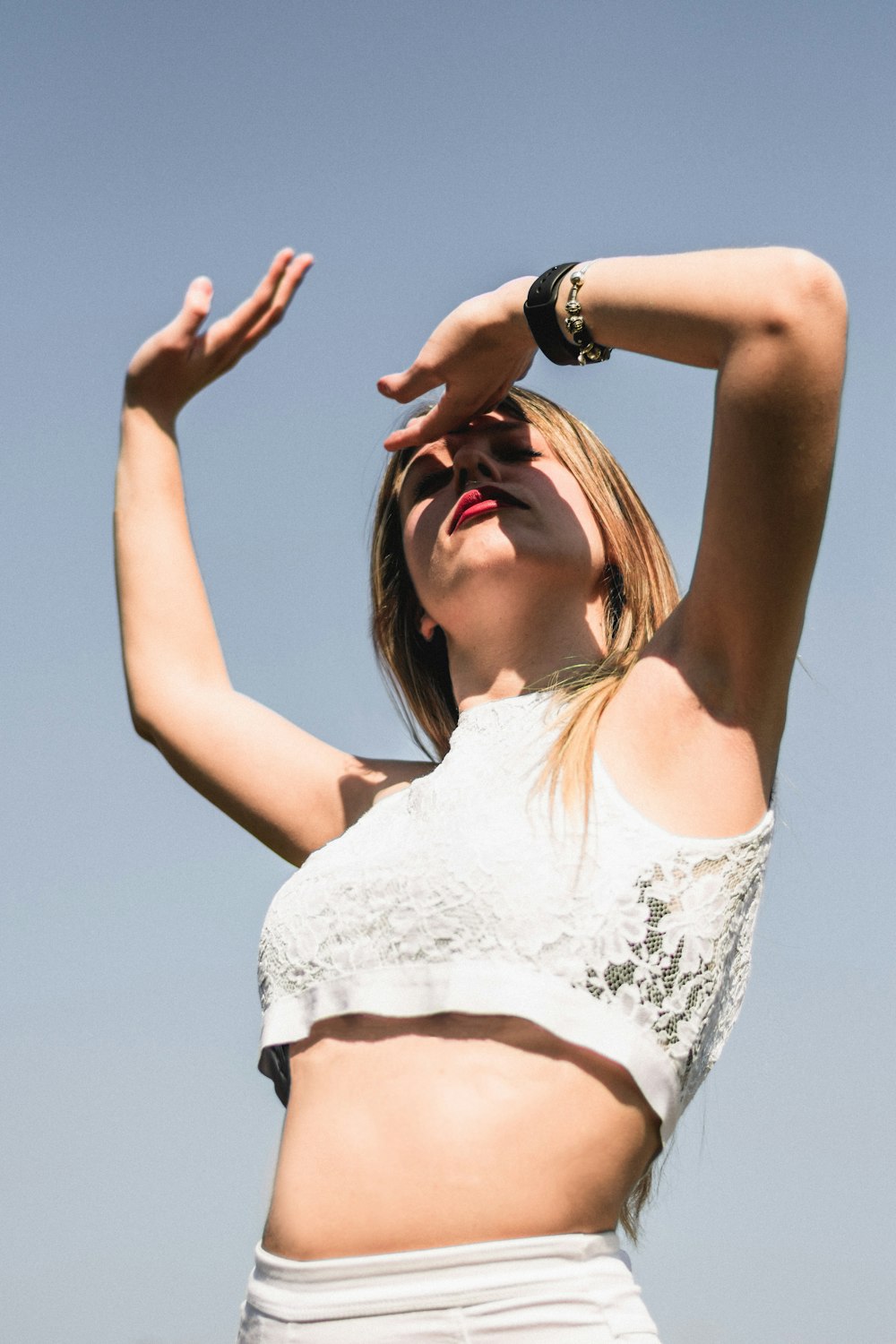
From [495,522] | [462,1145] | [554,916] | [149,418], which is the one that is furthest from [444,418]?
[462,1145]

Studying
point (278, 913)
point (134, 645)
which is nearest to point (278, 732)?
point (134, 645)

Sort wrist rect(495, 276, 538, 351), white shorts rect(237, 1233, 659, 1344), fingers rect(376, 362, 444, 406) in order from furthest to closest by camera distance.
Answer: fingers rect(376, 362, 444, 406) → wrist rect(495, 276, 538, 351) → white shorts rect(237, 1233, 659, 1344)

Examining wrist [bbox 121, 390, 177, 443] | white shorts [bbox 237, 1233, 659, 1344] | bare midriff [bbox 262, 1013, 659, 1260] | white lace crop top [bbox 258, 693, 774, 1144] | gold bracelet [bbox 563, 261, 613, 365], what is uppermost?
gold bracelet [bbox 563, 261, 613, 365]

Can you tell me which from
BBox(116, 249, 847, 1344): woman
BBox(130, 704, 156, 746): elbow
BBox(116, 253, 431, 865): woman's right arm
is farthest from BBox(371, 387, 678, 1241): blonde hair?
BBox(130, 704, 156, 746): elbow

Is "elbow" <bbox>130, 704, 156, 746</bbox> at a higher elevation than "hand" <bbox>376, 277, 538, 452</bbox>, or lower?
lower

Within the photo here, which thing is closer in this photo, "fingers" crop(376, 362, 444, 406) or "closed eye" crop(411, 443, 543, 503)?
"fingers" crop(376, 362, 444, 406)

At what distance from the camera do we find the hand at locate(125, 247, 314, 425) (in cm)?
313

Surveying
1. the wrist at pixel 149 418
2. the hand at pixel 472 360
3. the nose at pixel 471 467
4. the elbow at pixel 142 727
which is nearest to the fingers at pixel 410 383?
the hand at pixel 472 360

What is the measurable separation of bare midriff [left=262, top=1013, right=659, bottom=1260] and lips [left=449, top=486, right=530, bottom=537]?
3.76ft

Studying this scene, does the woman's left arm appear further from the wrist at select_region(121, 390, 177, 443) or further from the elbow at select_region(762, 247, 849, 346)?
the wrist at select_region(121, 390, 177, 443)

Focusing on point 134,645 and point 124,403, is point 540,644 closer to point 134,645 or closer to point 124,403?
point 134,645

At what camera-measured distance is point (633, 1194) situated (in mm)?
2471

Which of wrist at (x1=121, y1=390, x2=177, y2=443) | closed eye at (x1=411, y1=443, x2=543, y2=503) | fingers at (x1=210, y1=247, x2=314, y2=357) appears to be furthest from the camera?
wrist at (x1=121, y1=390, x2=177, y2=443)

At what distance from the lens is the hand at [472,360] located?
8.60 ft
